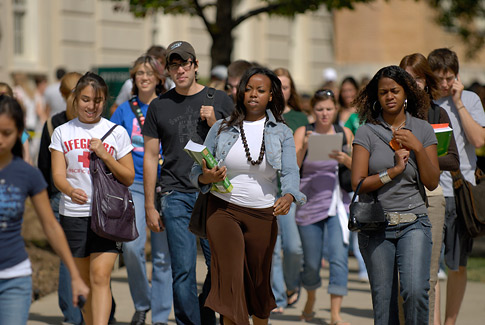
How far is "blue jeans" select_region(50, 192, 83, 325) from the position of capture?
7.54 meters

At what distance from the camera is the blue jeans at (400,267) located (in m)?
5.71

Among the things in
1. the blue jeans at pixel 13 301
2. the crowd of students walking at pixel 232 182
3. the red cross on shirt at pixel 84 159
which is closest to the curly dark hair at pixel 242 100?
the crowd of students walking at pixel 232 182

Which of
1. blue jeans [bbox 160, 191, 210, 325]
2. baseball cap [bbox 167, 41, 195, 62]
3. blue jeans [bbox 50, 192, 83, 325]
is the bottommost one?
blue jeans [bbox 50, 192, 83, 325]

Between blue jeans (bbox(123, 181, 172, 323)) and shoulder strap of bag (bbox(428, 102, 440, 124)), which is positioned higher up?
shoulder strap of bag (bbox(428, 102, 440, 124))

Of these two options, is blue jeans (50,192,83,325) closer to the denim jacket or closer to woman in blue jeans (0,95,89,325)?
the denim jacket

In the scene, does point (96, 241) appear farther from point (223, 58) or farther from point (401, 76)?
point (223, 58)

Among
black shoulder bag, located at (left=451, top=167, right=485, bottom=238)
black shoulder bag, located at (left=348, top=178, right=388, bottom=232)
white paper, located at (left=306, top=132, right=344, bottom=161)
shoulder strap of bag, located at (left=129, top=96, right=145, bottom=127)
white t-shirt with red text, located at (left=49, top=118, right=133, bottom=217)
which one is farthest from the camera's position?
white paper, located at (left=306, top=132, right=344, bottom=161)

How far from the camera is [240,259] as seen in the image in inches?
239

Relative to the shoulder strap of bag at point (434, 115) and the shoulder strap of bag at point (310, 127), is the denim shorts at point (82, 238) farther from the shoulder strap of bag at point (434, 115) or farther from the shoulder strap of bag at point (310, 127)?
the shoulder strap of bag at point (310, 127)

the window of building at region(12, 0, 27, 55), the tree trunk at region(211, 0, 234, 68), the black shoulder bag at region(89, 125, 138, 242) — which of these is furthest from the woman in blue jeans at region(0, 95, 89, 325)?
the window of building at region(12, 0, 27, 55)

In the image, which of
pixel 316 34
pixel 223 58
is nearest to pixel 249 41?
pixel 316 34

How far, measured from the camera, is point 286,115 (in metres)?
8.70

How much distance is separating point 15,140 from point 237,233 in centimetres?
190

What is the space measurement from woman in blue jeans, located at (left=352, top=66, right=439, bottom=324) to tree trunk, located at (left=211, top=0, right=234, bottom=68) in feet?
26.7
